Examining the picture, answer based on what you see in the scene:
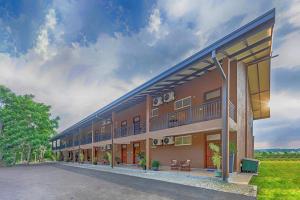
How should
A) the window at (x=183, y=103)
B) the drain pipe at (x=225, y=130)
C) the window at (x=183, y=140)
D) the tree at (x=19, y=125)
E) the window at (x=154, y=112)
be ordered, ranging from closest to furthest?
the drain pipe at (x=225, y=130) < the window at (x=183, y=140) < the window at (x=183, y=103) < the window at (x=154, y=112) < the tree at (x=19, y=125)

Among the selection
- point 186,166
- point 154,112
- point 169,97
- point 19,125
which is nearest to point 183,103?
point 169,97

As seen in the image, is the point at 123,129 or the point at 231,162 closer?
the point at 231,162

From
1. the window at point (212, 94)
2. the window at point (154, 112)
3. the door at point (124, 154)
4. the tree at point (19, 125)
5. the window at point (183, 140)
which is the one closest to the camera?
the window at point (212, 94)

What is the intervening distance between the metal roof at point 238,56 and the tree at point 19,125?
18.5m

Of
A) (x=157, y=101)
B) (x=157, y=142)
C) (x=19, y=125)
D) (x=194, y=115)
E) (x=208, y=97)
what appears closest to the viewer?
(x=208, y=97)

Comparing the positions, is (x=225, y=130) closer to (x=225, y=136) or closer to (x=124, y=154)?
(x=225, y=136)

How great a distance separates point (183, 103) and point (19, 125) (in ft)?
84.0

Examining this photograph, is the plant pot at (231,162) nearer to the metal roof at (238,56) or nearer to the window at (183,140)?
the window at (183,140)

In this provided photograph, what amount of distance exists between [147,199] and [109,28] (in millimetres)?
12752

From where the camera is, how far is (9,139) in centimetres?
3341

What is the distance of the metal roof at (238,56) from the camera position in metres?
9.89

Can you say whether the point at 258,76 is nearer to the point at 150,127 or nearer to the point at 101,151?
the point at 150,127

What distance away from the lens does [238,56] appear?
13828 mm

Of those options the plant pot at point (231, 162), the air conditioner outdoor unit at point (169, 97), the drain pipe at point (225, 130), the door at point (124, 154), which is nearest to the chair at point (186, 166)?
the plant pot at point (231, 162)
